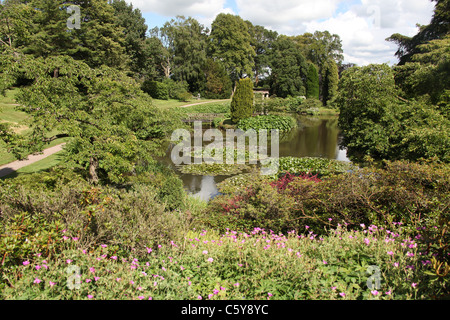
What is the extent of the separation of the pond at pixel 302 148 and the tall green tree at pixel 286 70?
1614cm

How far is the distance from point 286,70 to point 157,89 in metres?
20.3

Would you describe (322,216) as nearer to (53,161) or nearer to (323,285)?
(323,285)

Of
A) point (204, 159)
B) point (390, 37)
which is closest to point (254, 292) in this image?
point (204, 159)

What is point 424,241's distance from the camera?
10.2 feet

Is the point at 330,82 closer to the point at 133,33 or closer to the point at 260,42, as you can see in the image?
the point at 260,42

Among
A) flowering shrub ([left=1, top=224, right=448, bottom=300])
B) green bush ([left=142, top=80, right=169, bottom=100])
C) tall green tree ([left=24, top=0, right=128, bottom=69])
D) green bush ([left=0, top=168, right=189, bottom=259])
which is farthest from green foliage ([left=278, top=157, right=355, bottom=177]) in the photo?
green bush ([left=142, top=80, right=169, bottom=100])

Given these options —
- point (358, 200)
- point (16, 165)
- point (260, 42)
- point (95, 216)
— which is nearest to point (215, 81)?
point (260, 42)

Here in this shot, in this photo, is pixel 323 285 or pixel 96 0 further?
pixel 96 0

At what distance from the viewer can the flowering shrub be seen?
2631 mm

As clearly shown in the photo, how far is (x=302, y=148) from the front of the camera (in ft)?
61.8

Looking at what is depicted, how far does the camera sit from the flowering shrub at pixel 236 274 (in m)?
2.63
